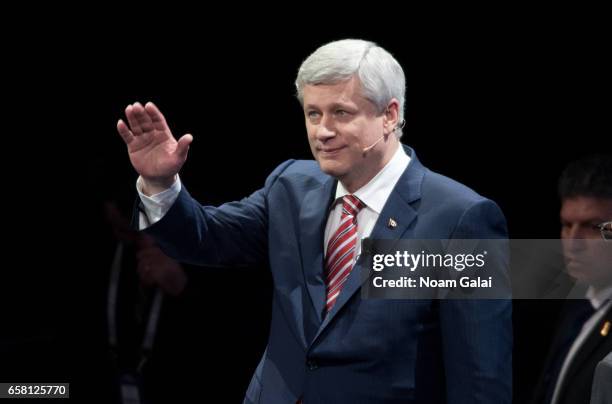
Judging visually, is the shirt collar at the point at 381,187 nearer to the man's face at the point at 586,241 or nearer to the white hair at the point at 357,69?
the white hair at the point at 357,69

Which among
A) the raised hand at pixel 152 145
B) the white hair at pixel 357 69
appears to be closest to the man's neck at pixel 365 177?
the white hair at pixel 357 69

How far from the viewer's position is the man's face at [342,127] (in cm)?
232

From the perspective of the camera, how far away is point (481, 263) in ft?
7.50

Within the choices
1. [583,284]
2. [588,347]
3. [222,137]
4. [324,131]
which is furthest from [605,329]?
[222,137]

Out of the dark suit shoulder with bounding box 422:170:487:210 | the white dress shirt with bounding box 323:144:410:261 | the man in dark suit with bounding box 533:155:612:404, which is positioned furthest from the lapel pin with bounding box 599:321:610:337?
the white dress shirt with bounding box 323:144:410:261

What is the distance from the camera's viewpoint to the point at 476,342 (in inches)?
88.2

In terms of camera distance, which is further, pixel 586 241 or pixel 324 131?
pixel 586 241

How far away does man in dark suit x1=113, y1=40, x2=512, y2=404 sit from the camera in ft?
7.45

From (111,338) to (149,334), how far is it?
0.21m

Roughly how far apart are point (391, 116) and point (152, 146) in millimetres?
571

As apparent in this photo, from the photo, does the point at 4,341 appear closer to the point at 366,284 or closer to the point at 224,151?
the point at 224,151

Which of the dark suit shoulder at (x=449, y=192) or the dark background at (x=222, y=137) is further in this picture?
the dark background at (x=222, y=137)

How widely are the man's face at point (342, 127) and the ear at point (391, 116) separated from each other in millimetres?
11

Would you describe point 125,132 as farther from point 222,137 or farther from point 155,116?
point 222,137
